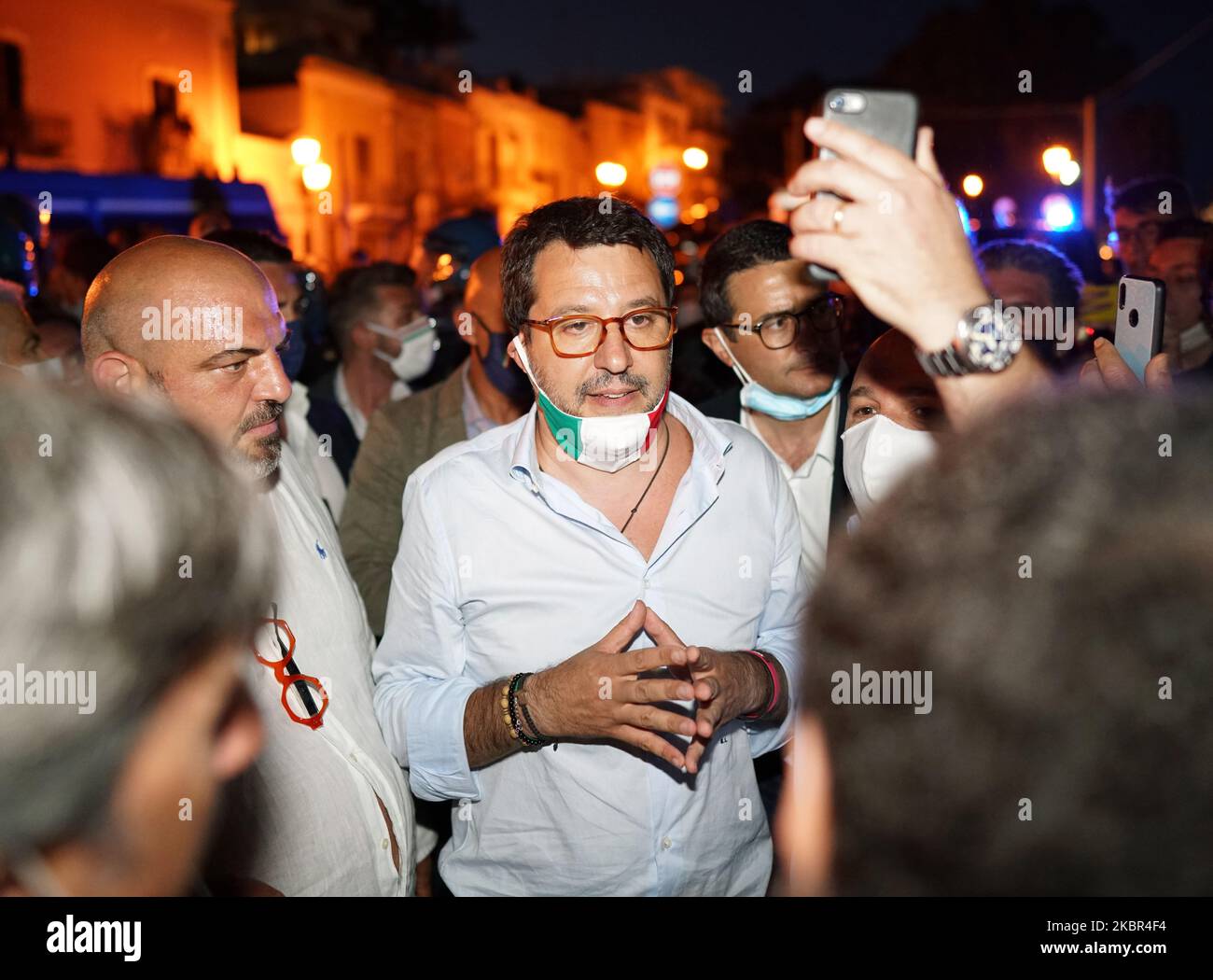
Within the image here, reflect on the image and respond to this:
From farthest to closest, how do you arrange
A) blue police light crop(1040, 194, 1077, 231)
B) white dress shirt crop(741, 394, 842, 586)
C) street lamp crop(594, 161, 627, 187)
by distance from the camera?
street lamp crop(594, 161, 627, 187) < blue police light crop(1040, 194, 1077, 231) < white dress shirt crop(741, 394, 842, 586)

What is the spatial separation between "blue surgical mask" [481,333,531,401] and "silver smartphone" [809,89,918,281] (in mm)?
2676

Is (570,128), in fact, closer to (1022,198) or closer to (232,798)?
(1022,198)

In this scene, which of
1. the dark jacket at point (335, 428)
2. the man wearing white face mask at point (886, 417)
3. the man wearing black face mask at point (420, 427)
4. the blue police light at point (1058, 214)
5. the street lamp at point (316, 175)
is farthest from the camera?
the street lamp at point (316, 175)

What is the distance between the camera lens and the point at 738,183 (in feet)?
162

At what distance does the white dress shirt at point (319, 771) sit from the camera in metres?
2.33

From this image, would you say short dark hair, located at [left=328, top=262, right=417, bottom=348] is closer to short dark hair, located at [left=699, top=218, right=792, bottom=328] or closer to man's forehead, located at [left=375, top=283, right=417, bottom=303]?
man's forehead, located at [left=375, top=283, right=417, bottom=303]

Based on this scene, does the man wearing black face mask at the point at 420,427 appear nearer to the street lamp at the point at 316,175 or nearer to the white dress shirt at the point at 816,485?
the white dress shirt at the point at 816,485

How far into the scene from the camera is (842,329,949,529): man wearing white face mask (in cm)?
271

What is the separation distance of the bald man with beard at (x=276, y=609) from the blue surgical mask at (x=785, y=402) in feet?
4.93

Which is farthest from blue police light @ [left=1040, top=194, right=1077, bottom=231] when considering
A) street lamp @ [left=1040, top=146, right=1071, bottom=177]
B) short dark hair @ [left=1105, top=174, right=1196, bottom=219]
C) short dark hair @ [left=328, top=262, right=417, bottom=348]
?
short dark hair @ [left=328, top=262, right=417, bottom=348]

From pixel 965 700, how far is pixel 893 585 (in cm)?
12

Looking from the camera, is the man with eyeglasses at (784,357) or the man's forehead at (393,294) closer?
the man with eyeglasses at (784,357)

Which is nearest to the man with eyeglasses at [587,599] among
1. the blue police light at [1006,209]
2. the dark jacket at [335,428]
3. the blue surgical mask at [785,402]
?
the blue surgical mask at [785,402]

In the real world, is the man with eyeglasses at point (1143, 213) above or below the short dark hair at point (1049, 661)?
above
